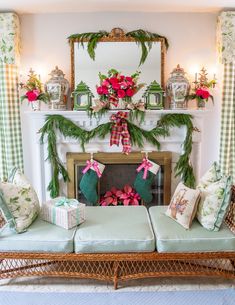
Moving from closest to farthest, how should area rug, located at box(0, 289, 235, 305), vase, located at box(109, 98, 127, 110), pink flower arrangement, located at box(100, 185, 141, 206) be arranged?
1. area rug, located at box(0, 289, 235, 305)
2. vase, located at box(109, 98, 127, 110)
3. pink flower arrangement, located at box(100, 185, 141, 206)

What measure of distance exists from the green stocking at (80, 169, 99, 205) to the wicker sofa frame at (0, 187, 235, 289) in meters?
0.89

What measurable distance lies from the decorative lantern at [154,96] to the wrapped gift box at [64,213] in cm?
141

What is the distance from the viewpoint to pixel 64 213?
243 cm

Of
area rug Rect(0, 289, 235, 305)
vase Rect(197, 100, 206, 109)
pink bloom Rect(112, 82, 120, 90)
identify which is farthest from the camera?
vase Rect(197, 100, 206, 109)

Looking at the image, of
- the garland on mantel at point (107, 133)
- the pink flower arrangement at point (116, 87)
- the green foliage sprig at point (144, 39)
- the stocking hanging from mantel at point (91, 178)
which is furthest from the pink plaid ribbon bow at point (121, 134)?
the green foliage sprig at point (144, 39)

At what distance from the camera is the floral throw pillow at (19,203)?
2.36 m

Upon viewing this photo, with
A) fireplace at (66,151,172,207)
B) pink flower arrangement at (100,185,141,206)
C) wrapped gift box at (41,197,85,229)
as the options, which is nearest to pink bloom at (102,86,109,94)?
fireplace at (66,151,172,207)

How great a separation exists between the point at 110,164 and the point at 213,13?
1.99 m

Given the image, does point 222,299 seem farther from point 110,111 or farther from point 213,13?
point 213,13

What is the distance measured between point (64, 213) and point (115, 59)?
1.82m

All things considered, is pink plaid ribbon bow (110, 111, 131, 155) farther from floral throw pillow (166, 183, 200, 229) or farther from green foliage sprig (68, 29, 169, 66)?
floral throw pillow (166, 183, 200, 229)

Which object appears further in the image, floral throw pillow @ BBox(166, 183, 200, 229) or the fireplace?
the fireplace

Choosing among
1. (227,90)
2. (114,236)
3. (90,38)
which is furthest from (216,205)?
(90,38)

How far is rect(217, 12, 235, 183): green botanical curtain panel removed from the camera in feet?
10.7
